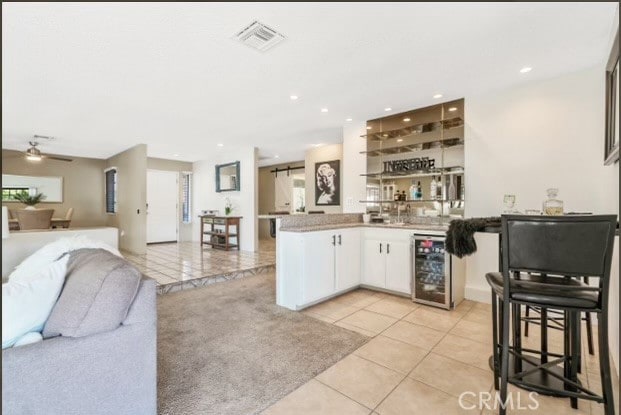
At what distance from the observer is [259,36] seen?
2291 millimetres

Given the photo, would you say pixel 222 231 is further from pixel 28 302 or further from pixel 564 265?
pixel 564 265

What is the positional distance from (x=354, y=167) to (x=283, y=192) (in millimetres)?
4418

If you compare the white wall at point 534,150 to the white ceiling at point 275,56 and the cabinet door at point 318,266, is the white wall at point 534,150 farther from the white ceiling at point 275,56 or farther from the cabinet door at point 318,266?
the cabinet door at point 318,266

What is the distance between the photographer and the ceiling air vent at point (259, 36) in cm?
219

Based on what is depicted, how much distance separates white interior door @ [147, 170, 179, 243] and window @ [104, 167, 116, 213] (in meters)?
0.81

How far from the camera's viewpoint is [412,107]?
4.00 metres

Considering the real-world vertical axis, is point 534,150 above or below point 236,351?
above

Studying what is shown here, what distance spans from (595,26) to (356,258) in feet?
10.1

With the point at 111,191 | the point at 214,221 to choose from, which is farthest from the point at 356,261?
the point at 111,191

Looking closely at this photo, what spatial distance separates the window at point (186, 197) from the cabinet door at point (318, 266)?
21.1 ft

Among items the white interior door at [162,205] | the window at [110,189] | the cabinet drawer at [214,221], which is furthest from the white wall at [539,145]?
the window at [110,189]

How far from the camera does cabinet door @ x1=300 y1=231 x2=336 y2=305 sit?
10.6 feet

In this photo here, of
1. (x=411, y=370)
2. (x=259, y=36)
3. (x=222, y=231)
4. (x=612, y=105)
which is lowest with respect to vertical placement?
(x=411, y=370)

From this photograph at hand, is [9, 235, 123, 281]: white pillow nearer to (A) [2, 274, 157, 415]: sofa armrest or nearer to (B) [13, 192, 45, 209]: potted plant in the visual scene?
(A) [2, 274, 157, 415]: sofa armrest
